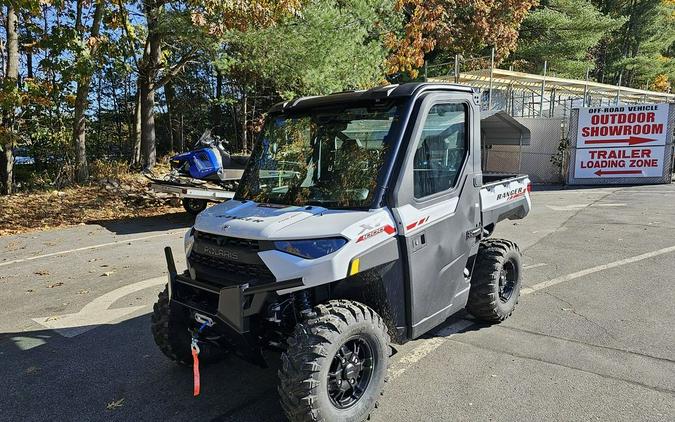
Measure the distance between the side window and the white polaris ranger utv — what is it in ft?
0.05

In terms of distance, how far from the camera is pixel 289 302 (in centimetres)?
307

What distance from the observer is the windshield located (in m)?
3.40

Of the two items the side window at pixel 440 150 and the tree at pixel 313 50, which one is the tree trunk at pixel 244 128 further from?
the side window at pixel 440 150

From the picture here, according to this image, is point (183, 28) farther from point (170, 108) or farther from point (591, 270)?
point (170, 108)

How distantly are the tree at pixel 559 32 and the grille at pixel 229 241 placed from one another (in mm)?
30924

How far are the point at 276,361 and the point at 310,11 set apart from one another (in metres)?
10.8

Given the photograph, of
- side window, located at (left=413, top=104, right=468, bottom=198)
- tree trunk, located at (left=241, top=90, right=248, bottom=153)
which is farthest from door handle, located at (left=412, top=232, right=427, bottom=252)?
tree trunk, located at (left=241, top=90, right=248, bottom=153)

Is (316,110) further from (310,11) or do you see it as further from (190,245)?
(310,11)

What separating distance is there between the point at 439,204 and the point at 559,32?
32272mm

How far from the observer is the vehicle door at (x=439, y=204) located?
333cm

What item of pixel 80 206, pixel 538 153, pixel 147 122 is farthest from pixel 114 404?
pixel 538 153

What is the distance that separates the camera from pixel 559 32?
1212 inches

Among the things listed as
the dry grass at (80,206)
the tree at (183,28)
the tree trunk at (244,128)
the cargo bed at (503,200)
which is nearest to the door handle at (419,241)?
the cargo bed at (503,200)

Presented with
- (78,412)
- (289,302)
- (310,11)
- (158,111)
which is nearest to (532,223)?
(310,11)
